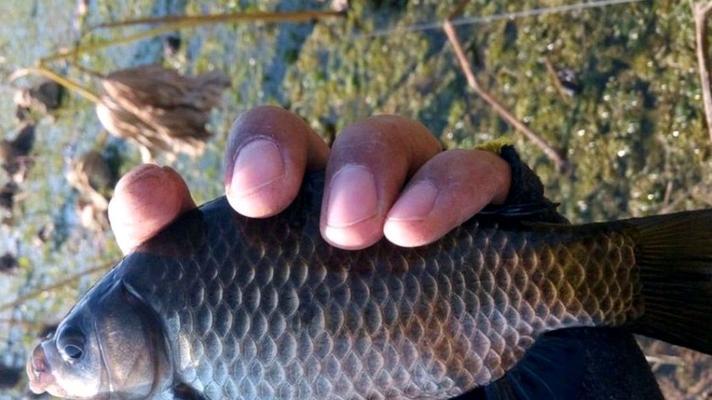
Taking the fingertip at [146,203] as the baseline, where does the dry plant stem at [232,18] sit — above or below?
below

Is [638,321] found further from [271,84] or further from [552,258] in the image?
[271,84]

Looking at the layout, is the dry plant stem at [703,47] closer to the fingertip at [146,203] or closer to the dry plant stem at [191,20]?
the dry plant stem at [191,20]

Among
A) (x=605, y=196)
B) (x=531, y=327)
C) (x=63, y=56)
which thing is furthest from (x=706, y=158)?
(x=63, y=56)

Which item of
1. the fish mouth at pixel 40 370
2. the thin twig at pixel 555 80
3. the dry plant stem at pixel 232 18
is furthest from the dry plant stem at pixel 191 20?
the fish mouth at pixel 40 370

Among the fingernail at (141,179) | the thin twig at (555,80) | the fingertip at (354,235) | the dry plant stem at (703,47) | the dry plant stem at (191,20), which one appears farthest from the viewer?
the dry plant stem at (191,20)

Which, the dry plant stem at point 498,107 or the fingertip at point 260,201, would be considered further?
the dry plant stem at point 498,107

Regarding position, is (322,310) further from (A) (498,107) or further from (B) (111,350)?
(A) (498,107)

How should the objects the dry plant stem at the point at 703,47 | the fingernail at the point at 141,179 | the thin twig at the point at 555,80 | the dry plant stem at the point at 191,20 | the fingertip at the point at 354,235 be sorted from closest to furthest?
the fingertip at the point at 354,235, the fingernail at the point at 141,179, the dry plant stem at the point at 703,47, the thin twig at the point at 555,80, the dry plant stem at the point at 191,20

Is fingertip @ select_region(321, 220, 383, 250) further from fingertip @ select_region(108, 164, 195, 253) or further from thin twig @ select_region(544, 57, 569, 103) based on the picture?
thin twig @ select_region(544, 57, 569, 103)
